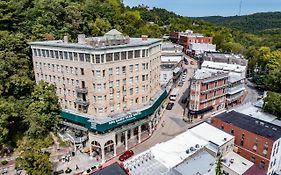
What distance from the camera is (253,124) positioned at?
56062mm

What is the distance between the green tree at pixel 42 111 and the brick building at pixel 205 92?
38.8 metres

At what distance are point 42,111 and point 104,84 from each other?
52.4 feet

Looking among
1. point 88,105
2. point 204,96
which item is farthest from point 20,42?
point 204,96

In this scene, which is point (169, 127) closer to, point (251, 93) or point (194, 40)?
point (251, 93)

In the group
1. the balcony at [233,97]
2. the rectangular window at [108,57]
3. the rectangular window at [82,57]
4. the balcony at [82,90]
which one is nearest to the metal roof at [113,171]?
the balcony at [82,90]

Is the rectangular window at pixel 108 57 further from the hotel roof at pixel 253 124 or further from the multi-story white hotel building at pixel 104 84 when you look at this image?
the hotel roof at pixel 253 124

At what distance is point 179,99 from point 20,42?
180ft

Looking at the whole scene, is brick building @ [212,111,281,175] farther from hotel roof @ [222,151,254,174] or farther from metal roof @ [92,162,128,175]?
metal roof @ [92,162,128,175]

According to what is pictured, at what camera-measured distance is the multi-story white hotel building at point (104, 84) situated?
182ft

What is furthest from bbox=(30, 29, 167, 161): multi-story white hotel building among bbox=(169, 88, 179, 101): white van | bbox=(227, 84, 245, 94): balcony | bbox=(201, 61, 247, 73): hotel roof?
bbox=(201, 61, 247, 73): hotel roof

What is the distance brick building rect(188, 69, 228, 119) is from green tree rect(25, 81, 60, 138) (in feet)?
127

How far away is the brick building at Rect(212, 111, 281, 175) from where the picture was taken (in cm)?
5097

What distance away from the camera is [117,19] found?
105000mm

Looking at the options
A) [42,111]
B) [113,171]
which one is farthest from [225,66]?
[113,171]
